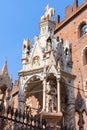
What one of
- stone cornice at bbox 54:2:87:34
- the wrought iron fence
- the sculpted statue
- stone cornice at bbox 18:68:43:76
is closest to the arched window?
stone cornice at bbox 54:2:87:34

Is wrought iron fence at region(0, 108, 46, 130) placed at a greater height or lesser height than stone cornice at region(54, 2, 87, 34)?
lesser

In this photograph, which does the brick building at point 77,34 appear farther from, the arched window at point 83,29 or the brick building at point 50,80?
the brick building at point 50,80

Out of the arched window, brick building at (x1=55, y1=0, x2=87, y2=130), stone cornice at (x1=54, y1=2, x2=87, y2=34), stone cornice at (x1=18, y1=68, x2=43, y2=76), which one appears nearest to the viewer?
stone cornice at (x1=18, y1=68, x2=43, y2=76)

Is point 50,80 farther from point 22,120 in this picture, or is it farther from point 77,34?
point 77,34

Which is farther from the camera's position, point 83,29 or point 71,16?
point 71,16

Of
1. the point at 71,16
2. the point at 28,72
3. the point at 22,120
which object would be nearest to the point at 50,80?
the point at 28,72

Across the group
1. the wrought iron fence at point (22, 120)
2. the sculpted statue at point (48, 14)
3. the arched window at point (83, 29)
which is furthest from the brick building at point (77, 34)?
the wrought iron fence at point (22, 120)

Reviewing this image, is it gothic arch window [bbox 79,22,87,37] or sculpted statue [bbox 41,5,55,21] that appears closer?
sculpted statue [bbox 41,5,55,21]

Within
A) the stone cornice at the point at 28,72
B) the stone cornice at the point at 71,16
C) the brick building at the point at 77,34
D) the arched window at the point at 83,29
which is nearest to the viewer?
the stone cornice at the point at 28,72

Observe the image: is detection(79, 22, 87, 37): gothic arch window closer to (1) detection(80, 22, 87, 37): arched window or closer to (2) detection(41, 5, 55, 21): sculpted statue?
(1) detection(80, 22, 87, 37): arched window

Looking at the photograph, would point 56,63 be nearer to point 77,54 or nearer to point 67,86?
point 67,86

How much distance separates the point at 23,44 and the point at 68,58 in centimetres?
198

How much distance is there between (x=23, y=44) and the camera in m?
14.3

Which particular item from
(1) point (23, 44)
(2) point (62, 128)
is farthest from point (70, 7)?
(2) point (62, 128)
